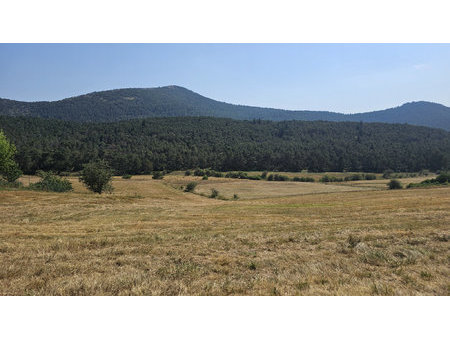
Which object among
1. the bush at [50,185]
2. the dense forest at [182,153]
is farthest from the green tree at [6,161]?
the dense forest at [182,153]

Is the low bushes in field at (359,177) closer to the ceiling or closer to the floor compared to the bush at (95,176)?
closer to the floor

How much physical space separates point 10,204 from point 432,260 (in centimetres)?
2938

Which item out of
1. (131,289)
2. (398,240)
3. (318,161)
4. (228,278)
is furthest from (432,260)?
(318,161)

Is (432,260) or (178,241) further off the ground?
(432,260)

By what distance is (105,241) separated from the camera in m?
11.1

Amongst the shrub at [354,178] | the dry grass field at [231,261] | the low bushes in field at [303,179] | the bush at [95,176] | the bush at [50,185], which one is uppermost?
the dry grass field at [231,261]

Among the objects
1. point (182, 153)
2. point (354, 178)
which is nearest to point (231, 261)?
point (354, 178)

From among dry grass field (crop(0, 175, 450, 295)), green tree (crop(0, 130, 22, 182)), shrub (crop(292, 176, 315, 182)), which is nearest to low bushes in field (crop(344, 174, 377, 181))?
shrub (crop(292, 176, 315, 182))

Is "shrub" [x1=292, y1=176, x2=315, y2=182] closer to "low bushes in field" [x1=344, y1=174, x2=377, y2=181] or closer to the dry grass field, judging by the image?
"low bushes in field" [x1=344, y1=174, x2=377, y2=181]

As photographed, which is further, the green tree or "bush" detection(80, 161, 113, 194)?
the green tree

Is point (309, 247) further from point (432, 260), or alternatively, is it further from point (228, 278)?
point (228, 278)

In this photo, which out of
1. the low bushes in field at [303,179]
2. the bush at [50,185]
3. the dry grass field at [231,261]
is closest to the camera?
the dry grass field at [231,261]

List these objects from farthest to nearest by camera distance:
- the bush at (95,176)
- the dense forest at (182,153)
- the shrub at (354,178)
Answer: the dense forest at (182,153) → the shrub at (354,178) → the bush at (95,176)

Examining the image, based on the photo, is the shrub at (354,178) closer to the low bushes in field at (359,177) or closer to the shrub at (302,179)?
the low bushes in field at (359,177)
